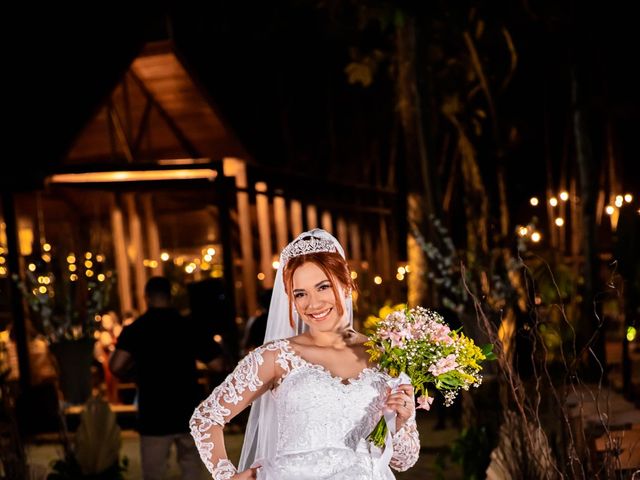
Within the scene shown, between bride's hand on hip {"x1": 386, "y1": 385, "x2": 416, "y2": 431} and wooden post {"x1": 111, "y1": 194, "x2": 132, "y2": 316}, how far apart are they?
12.4 m

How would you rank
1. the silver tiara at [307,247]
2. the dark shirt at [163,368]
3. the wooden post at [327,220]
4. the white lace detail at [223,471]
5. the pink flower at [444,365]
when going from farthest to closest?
the wooden post at [327,220], the dark shirt at [163,368], the silver tiara at [307,247], the white lace detail at [223,471], the pink flower at [444,365]

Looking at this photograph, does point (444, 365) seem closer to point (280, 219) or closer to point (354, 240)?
point (280, 219)

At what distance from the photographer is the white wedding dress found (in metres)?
3.74

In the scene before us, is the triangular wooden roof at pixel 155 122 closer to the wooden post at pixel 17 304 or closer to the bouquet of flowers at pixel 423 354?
the wooden post at pixel 17 304

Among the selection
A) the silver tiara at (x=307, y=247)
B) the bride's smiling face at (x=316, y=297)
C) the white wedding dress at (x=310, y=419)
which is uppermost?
the silver tiara at (x=307, y=247)

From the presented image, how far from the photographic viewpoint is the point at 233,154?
14.9 metres

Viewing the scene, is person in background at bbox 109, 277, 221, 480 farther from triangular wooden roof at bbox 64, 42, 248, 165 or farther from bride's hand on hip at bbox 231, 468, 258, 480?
triangular wooden roof at bbox 64, 42, 248, 165

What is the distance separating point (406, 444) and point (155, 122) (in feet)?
37.8

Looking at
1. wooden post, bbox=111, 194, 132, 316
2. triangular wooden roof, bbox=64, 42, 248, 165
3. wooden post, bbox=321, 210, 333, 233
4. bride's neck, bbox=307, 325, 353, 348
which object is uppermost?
triangular wooden roof, bbox=64, 42, 248, 165

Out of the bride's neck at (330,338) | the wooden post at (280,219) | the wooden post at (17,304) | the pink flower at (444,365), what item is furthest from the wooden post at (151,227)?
the pink flower at (444,365)

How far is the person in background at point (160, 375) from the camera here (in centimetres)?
632

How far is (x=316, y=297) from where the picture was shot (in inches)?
153

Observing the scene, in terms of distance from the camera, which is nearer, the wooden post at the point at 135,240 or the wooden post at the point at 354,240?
the wooden post at the point at 135,240

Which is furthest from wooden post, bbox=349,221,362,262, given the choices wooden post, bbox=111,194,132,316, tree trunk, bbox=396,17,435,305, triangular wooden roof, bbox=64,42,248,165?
tree trunk, bbox=396,17,435,305
